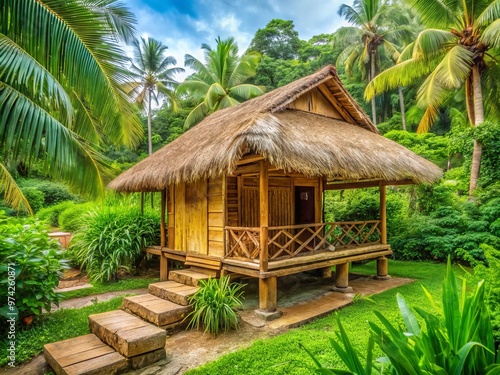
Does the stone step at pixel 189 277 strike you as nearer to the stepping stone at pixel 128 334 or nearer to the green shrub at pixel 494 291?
the stepping stone at pixel 128 334

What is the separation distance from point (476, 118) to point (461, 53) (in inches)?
88.3

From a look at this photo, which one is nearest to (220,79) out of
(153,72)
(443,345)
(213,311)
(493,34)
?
(153,72)

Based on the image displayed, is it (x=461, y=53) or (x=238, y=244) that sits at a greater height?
(x=461, y=53)

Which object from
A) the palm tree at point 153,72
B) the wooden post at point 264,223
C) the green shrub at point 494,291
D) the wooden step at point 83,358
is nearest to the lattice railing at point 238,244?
the wooden post at point 264,223

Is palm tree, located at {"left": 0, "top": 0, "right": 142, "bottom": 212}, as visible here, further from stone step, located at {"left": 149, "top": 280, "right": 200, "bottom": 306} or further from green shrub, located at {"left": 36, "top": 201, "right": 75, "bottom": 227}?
green shrub, located at {"left": 36, "top": 201, "right": 75, "bottom": 227}

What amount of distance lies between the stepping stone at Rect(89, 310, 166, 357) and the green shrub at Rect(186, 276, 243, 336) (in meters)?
0.86

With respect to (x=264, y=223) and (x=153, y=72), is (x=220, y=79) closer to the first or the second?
(x=153, y=72)

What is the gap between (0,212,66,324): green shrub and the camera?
4320 mm

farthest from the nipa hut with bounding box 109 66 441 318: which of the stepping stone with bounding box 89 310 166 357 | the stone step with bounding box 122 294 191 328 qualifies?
the stepping stone with bounding box 89 310 166 357

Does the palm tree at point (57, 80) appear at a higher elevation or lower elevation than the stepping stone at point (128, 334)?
higher

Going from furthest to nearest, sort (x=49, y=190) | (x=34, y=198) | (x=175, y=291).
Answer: (x=49, y=190) < (x=34, y=198) < (x=175, y=291)

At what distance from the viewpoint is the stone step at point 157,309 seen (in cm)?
475

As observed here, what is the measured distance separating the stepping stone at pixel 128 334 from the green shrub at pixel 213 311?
0.86 m

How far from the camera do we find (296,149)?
536cm
